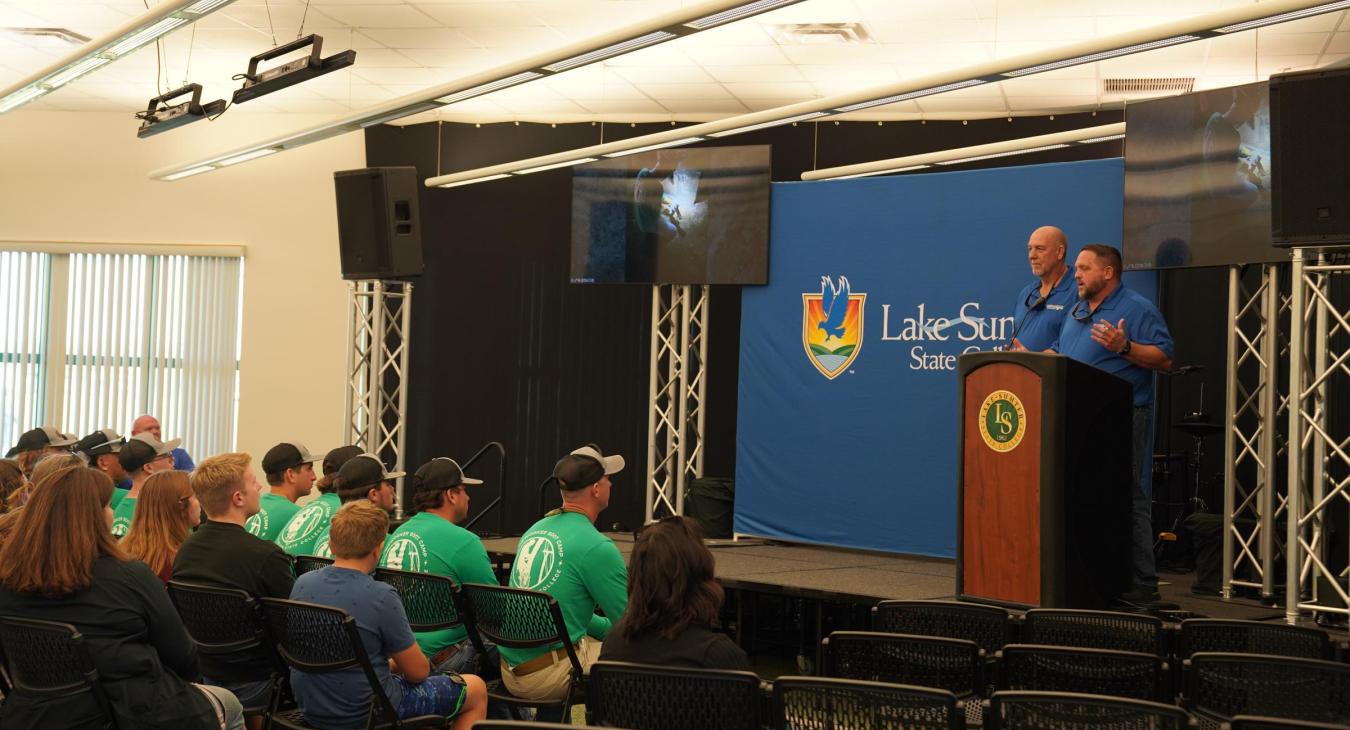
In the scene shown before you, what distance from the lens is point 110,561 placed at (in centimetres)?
350

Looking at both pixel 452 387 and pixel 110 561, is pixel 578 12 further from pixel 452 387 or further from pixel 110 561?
pixel 110 561

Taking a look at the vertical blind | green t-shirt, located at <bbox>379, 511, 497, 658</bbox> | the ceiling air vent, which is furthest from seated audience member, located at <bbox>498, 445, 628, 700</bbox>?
the vertical blind

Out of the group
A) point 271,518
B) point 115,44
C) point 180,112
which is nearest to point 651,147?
point 180,112

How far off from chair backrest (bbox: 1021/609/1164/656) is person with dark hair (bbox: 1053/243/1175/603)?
74.1 inches

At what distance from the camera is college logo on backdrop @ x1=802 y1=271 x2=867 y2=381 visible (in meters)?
8.52

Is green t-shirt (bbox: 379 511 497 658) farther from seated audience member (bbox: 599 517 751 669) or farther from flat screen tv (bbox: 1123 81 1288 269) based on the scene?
flat screen tv (bbox: 1123 81 1288 269)

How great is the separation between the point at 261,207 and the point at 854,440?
7.07 m

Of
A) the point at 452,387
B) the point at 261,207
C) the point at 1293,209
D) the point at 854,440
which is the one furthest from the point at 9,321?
the point at 1293,209

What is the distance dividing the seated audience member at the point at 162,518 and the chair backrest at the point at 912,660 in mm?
2487

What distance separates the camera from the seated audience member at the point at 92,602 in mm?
3424

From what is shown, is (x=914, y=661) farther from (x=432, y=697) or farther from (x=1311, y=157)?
(x=1311, y=157)

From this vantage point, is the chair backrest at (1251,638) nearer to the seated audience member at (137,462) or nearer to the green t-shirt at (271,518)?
the green t-shirt at (271,518)

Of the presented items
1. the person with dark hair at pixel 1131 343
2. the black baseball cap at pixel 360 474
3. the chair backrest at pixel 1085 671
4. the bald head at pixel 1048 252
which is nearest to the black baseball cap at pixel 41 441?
the black baseball cap at pixel 360 474

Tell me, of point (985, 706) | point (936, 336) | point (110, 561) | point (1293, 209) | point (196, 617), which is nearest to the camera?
point (985, 706)
